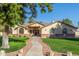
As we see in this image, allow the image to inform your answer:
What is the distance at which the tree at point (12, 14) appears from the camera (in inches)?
833

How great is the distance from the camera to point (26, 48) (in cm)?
2125

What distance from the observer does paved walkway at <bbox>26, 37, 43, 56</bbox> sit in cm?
2095

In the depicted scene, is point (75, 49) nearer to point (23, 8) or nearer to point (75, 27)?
point (75, 27)

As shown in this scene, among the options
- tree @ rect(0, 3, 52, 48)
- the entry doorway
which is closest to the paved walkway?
the entry doorway

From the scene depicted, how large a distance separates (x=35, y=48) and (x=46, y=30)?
0.67 meters

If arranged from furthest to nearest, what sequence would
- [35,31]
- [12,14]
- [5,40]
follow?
[5,40] → [12,14] → [35,31]

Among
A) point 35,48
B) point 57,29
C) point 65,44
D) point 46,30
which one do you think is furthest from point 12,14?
point 65,44

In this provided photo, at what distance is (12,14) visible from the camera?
69.5 feet

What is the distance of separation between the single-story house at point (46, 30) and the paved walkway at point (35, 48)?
0.63 ft

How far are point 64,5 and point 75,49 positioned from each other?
135cm

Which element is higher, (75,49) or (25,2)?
(25,2)

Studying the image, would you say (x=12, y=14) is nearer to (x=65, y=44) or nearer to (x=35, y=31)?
(x=35, y=31)

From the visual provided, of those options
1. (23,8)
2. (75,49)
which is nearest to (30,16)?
(23,8)

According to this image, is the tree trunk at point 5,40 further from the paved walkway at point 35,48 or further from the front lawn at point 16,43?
the paved walkway at point 35,48
